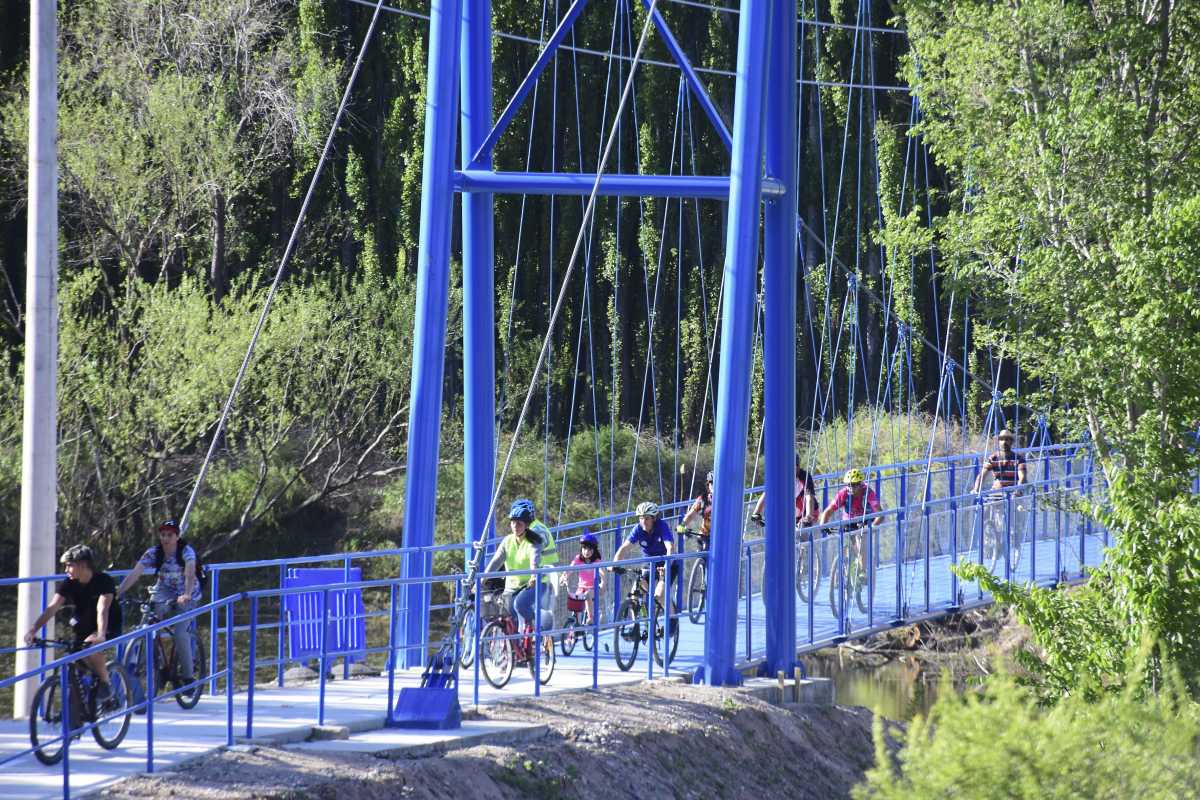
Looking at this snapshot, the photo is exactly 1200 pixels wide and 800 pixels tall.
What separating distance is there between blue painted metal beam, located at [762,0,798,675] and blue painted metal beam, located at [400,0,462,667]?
2463mm

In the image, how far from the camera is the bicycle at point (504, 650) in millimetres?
11867

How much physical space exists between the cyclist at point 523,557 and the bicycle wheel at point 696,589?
2608 mm

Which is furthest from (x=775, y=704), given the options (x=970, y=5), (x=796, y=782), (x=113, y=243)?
(x=113, y=243)

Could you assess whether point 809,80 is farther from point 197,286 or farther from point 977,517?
point 977,517

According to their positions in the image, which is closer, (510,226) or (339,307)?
(339,307)

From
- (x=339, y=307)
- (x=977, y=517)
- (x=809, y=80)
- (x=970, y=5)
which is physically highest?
(x=809, y=80)

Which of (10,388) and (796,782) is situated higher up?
(10,388)

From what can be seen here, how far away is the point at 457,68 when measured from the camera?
14.0m

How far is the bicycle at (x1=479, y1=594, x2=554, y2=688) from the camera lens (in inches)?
→ 467

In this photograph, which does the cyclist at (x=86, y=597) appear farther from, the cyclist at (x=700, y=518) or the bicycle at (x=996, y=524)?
the bicycle at (x=996, y=524)

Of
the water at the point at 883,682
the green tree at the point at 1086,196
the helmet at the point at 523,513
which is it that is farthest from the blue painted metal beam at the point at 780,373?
the water at the point at 883,682

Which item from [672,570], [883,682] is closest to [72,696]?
[672,570]

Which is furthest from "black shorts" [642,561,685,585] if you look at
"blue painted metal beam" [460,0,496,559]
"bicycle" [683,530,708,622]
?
"blue painted metal beam" [460,0,496,559]

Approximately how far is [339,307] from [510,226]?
743cm
